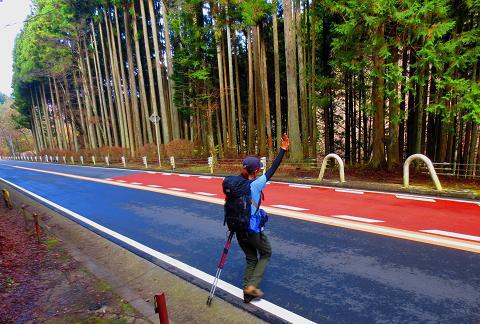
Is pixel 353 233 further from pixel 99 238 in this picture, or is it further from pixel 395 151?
pixel 395 151

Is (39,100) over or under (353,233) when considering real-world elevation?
over

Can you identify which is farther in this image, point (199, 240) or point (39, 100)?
point (39, 100)

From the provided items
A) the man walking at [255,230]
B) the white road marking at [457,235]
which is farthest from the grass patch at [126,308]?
the white road marking at [457,235]

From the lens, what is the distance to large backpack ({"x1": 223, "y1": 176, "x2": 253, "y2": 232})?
3.37 meters

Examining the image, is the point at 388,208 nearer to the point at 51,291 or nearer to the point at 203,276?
the point at 203,276

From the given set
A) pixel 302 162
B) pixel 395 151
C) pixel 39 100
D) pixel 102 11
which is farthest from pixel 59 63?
pixel 395 151

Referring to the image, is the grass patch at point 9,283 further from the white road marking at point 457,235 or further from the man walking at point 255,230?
the white road marking at point 457,235

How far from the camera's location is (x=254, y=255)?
3764 mm

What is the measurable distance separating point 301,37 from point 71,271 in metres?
16.0

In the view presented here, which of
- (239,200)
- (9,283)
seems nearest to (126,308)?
(239,200)

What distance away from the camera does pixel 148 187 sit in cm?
1309

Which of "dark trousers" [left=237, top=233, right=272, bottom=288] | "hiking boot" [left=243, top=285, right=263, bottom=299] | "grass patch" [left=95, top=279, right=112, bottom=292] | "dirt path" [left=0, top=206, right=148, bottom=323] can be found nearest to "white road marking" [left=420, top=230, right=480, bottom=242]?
"dark trousers" [left=237, top=233, right=272, bottom=288]

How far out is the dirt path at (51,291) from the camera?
3.57m

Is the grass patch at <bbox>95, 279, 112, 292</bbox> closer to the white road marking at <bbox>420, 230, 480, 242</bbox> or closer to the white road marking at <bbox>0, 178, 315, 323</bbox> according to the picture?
the white road marking at <bbox>0, 178, 315, 323</bbox>
